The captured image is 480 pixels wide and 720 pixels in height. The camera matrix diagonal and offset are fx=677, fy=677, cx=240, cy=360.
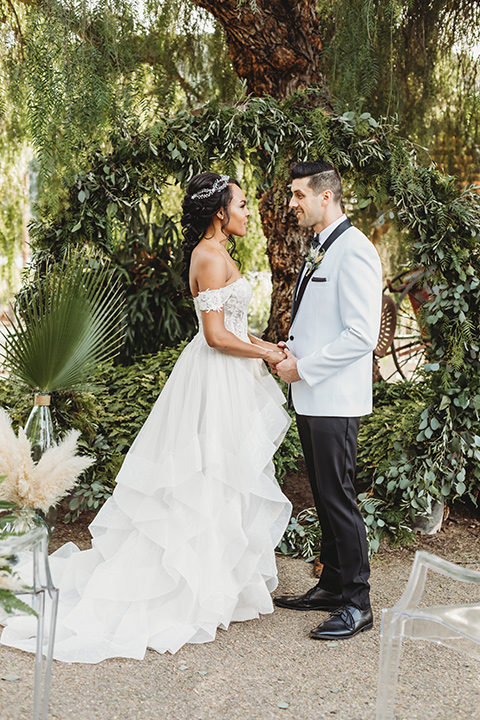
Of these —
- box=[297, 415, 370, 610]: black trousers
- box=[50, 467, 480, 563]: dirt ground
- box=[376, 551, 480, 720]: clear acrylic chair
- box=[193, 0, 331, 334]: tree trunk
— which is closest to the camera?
box=[376, 551, 480, 720]: clear acrylic chair

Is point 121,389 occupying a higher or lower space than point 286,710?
higher

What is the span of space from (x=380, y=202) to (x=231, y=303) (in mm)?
1327

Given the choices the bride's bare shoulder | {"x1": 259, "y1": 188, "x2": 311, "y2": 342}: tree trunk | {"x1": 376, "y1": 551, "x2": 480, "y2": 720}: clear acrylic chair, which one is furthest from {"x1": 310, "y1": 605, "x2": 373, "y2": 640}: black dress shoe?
{"x1": 259, "y1": 188, "x2": 311, "y2": 342}: tree trunk

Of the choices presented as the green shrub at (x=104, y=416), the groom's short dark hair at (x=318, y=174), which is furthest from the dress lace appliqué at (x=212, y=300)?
the green shrub at (x=104, y=416)

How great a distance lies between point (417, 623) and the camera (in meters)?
2.09

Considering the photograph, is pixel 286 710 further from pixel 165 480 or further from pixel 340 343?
pixel 340 343

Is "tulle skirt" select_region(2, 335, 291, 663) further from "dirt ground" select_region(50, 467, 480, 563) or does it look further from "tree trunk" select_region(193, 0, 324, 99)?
"tree trunk" select_region(193, 0, 324, 99)

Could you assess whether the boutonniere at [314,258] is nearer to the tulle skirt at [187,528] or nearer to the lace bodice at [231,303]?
the lace bodice at [231,303]

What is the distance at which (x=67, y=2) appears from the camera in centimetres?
385

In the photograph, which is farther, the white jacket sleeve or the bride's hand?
the bride's hand

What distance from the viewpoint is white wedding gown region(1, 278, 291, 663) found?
285 cm

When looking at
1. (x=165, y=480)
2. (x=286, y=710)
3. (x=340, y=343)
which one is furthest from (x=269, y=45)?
(x=286, y=710)

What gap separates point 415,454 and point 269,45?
3.05 meters

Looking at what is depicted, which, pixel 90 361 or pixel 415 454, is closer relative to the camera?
pixel 90 361
